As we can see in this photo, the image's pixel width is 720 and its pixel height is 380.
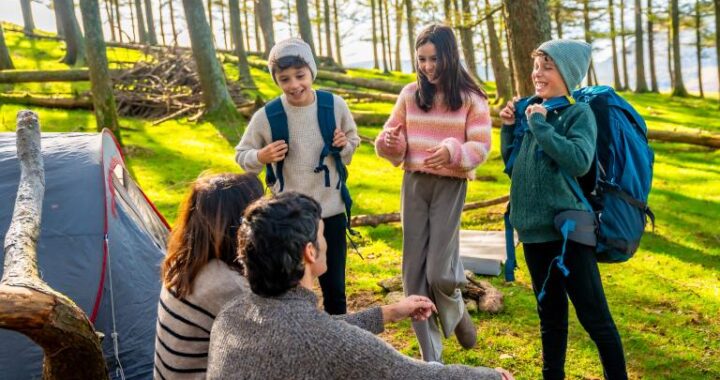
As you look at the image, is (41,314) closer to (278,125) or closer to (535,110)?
(278,125)

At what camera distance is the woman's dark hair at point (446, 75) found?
3645 millimetres

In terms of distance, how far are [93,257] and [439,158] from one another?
7.62ft

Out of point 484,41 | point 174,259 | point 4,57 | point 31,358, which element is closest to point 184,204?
point 174,259

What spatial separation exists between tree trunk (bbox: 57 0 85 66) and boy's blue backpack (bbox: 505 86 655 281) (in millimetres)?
21427

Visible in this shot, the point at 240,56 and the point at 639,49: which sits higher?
the point at 240,56

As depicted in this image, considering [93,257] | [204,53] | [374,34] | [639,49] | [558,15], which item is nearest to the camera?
[93,257]

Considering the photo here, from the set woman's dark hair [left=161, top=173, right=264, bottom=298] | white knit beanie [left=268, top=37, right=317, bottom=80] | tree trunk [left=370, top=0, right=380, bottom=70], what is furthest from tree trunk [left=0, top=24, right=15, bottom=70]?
woman's dark hair [left=161, top=173, right=264, bottom=298]

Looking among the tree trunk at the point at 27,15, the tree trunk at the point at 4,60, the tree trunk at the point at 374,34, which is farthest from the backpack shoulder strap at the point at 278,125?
Answer: the tree trunk at the point at 27,15

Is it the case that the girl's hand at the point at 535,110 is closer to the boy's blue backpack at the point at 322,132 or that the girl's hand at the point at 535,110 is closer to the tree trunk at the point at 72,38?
the boy's blue backpack at the point at 322,132

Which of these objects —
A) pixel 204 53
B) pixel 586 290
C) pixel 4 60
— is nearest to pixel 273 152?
pixel 586 290

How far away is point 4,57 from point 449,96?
19.9 metres

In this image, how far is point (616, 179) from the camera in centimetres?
322

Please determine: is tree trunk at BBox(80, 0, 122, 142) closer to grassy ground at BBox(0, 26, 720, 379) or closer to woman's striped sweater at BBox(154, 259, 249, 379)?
grassy ground at BBox(0, 26, 720, 379)

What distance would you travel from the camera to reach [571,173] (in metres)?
3.14
